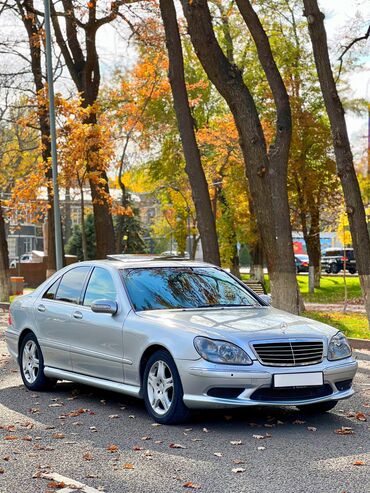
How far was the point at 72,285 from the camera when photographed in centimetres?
1112

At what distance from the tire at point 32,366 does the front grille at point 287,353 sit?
3494mm

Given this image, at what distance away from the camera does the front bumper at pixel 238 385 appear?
8.52 metres

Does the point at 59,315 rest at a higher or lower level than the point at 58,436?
higher

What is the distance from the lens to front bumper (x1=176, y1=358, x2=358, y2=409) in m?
8.52

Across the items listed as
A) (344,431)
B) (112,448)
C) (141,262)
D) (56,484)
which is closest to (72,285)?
(141,262)

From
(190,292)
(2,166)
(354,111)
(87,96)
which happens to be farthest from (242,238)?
(190,292)

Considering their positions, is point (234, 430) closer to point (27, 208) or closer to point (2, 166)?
point (27, 208)

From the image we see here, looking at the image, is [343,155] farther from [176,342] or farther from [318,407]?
[176,342]

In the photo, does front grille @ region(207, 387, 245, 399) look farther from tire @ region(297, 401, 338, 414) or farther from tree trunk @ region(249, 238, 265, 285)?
tree trunk @ region(249, 238, 265, 285)

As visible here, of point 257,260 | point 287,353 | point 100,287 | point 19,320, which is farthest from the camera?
point 257,260

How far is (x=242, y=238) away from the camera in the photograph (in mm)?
50781

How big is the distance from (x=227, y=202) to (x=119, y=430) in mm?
42534

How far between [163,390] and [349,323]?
518 inches

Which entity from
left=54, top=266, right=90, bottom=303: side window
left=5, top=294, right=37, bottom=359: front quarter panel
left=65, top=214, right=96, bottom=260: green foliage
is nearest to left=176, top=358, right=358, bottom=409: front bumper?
left=54, top=266, right=90, bottom=303: side window
